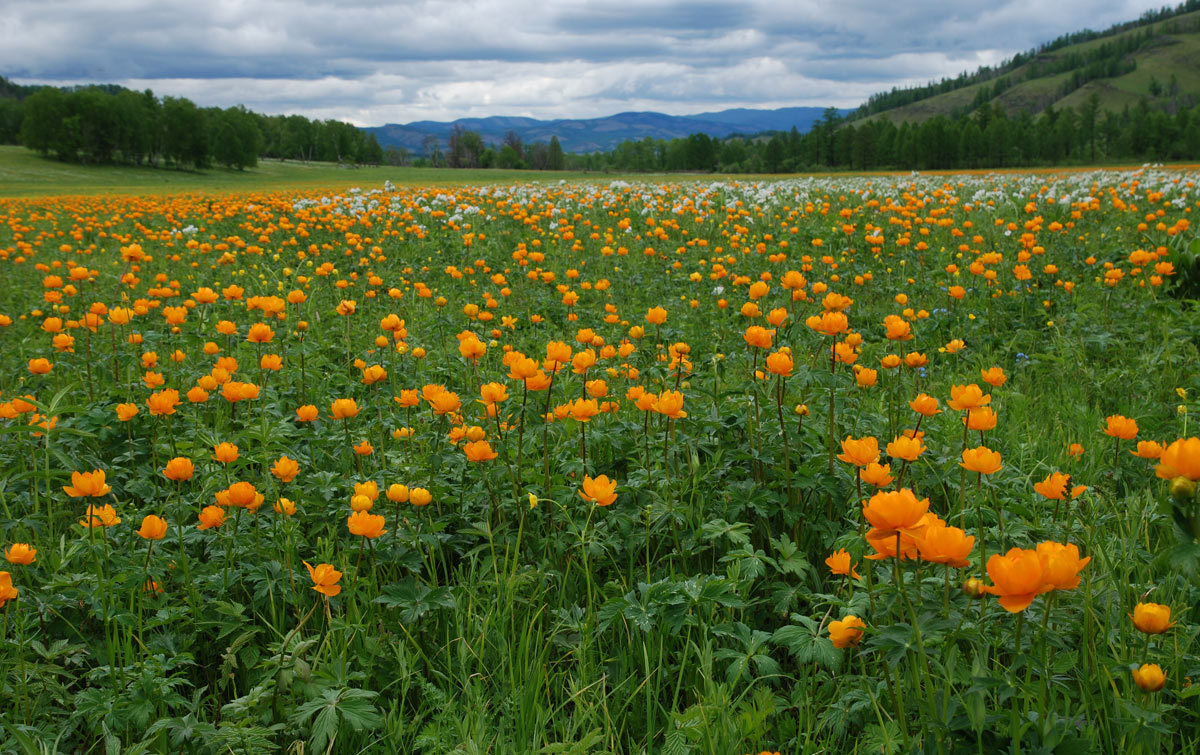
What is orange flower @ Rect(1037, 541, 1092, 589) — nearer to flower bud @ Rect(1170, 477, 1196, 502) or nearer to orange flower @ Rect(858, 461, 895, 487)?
flower bud @ Rect(1170, 477, 1196, 502)

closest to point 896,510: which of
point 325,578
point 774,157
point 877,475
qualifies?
point 877,475

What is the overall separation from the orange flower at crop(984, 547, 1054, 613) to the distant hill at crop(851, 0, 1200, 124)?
144 m

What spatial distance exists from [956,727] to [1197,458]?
0.67 metres

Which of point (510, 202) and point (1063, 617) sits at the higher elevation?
point (510, 202)

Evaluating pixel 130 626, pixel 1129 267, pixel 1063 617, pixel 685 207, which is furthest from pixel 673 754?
pixel 685 207

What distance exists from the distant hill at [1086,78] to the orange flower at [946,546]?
14376 cm

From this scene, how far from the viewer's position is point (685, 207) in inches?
410

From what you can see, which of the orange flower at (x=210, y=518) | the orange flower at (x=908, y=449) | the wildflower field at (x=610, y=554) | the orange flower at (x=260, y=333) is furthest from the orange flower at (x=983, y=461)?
the orange flower at (x=260, y=333)

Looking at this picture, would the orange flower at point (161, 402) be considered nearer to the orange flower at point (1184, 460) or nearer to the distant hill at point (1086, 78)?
the orange flower at point (1184, 460)

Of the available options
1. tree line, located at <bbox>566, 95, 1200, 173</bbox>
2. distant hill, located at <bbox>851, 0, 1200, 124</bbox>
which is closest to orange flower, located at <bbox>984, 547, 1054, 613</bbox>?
tree line, located at <bbox>566, 95, 1200, 173</bbox>

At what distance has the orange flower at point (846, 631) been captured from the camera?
1474 millimetres

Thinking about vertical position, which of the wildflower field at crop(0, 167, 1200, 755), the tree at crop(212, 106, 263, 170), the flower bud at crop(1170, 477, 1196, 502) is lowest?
the wildflower field at crop(0, 167, 1200, 755)

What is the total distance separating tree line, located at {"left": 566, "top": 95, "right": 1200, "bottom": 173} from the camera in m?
55.2

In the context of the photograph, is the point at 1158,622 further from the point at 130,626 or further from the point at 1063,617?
the point at 130,626
